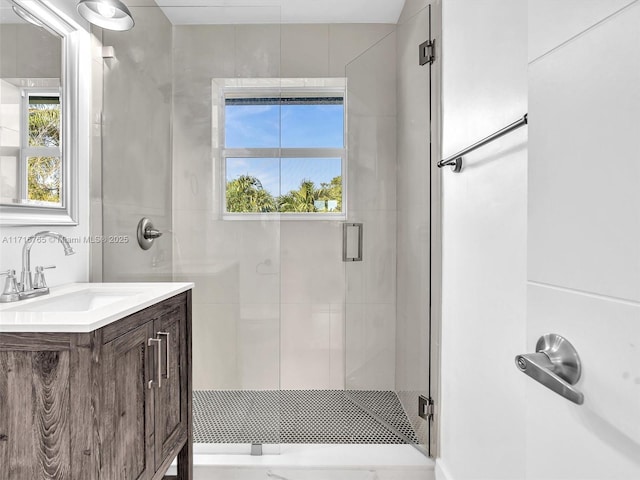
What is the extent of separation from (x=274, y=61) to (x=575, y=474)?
1.88m

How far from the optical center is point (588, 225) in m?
0.49

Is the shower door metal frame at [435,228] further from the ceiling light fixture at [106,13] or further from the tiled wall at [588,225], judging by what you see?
the ceiling light fixture at [106,13]

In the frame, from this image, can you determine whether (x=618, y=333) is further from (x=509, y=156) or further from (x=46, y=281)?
(x=46, y=281)

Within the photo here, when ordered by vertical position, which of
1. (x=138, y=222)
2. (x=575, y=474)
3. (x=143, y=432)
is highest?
(x=138, y=222)

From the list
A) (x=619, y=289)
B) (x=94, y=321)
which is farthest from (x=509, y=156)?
(x=94, y=321)

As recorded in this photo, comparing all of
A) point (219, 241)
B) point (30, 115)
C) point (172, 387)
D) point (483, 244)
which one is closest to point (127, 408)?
point (172, 387)

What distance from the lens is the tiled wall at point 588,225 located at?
426mm

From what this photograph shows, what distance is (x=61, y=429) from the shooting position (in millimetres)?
937

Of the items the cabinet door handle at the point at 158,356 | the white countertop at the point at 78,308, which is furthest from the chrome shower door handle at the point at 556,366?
the cabinet door handle at the point at 158,356

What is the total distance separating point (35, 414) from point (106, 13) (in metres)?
1.49

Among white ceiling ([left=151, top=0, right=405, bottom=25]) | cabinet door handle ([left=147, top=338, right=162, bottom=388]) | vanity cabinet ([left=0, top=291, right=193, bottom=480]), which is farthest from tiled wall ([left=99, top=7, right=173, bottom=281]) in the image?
vanity cabinet ([left=0, top=291, right=193, bottom=480])

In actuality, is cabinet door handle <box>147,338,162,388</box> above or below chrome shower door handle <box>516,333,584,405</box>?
below

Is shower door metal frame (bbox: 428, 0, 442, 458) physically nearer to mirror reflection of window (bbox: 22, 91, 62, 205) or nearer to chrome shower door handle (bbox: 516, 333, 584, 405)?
chrome shower door handle (bbox: 516, 333, 584, 405)

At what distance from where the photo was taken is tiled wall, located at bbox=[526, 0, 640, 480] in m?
0.43
